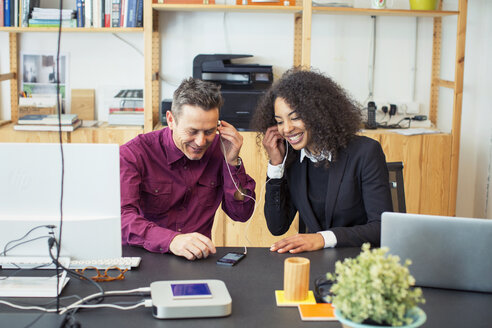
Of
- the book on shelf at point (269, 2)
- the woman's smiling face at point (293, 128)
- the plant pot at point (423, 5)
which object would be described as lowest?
the woman's smiling face at point (293, 128)

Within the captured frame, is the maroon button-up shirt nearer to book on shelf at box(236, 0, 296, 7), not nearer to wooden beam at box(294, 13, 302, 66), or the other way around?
book on shelf at box(236, 0, 296, 7)

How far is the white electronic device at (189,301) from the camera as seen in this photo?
1350 millimetres

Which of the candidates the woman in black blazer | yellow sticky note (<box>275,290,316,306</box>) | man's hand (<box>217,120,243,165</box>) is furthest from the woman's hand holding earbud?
yellow sticky note (<box>275,290,316,306</box>)

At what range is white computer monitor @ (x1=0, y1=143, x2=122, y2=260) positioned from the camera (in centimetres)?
145

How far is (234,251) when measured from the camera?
71.7 inches

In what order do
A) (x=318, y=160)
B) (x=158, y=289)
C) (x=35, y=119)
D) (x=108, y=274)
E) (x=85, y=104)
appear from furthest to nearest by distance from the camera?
(x=85, y=104)
(x=35, y=119)
(x=318, y=160)
(x=108, y=274)
(x=158, y=289)

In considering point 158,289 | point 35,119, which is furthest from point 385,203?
point 35,119

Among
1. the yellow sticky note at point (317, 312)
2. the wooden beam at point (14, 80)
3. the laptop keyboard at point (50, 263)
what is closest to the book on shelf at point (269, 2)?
the wooden beam at point (14, 80)

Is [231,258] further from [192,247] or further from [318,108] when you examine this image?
A: [318,108]

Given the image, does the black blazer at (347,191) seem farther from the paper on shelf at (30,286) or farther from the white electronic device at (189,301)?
the paper on shelf at (30,286)

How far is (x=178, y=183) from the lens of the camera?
2227 mm

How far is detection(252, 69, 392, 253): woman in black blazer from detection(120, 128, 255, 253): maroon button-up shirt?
0.16 meters

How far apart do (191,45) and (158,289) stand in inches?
98.5

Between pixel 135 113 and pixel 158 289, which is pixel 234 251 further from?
pixel 135 113
